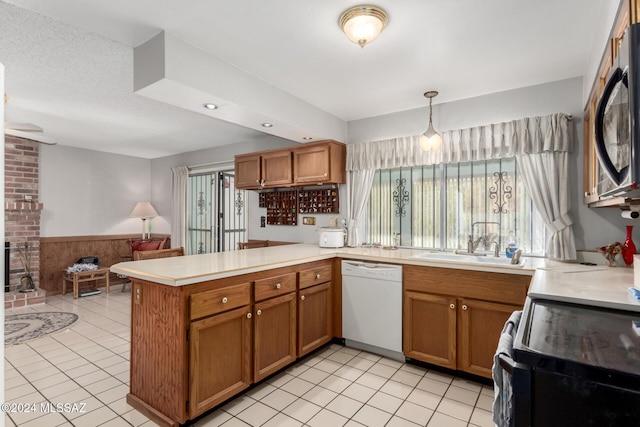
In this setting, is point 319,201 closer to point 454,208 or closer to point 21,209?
point 454,208

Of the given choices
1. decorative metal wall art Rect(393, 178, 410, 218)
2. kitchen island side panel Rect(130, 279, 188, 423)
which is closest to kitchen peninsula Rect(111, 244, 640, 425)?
kitchen island side panel Rect(130, 279, 188, 423)

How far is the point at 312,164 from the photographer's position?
3.67 metres

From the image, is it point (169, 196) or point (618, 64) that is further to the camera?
point (169, 196)

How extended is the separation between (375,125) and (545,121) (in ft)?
5.24

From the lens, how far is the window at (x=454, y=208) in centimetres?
291

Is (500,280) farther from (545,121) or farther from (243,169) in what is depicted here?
(243,169)

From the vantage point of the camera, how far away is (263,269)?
7.81 feet

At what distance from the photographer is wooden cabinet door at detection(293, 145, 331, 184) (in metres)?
3.58

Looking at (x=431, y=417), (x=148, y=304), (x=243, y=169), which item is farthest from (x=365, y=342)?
(x=243, y=169)

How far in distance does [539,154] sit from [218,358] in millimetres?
2913

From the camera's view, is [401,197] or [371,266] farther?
[401,197]

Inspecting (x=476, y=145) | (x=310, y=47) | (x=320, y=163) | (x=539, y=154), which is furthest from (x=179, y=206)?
(x=539, y=154)

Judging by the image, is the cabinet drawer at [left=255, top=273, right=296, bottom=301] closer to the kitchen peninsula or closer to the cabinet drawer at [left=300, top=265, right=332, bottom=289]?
the kitchen peninsula

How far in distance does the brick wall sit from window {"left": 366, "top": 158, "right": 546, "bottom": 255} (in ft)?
16.3
